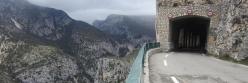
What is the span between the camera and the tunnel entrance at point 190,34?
4353 cm

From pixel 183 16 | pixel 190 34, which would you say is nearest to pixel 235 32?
pixel 183 16

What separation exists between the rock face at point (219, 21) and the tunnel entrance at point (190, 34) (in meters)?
3.59

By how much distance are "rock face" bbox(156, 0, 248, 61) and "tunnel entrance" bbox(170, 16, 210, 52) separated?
3.59m

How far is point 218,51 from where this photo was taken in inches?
1198

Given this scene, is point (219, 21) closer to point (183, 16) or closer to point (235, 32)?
point (183, 16)

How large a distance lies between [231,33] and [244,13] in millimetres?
1863

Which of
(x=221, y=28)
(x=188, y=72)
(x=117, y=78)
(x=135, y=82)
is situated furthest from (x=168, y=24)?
(x=117, y=78)

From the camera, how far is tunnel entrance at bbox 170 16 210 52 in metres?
43.5

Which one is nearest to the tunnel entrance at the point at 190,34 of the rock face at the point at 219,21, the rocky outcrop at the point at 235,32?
the rock face at the point at 219,21

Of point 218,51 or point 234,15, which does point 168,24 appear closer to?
point 218,51

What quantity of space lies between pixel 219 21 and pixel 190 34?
691 inches

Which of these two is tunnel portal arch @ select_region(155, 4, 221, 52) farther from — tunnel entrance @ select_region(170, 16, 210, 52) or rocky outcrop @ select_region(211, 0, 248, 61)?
rocky outcrop @ select_region(211, 0, 248, 61)

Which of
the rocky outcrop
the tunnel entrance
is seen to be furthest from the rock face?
the tunnel entrance

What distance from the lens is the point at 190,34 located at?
52.5 m
